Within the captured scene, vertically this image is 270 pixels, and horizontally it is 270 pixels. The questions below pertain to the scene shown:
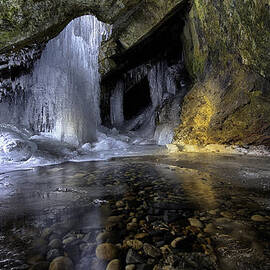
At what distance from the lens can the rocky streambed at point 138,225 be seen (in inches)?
38.3

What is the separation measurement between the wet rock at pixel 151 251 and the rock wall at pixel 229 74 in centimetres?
385

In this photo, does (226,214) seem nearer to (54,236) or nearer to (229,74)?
(54,236)

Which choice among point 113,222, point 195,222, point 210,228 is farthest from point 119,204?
point 210,228

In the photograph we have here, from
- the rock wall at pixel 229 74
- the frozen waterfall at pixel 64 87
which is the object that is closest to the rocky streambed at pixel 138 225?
the rock wall at pixel 229 74

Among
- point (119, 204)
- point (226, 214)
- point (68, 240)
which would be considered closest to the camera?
point (68, 240)

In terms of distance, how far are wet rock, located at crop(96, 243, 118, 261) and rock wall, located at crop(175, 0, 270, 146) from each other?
3968mm

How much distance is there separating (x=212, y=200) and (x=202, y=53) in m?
5.82

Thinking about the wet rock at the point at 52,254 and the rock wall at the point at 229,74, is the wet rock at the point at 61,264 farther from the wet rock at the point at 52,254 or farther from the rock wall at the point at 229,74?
the rock wall at the point at 229,74

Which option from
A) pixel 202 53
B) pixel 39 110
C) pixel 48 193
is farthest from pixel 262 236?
pixel 39 110

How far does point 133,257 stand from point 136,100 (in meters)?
12.6

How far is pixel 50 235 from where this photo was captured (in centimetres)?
121

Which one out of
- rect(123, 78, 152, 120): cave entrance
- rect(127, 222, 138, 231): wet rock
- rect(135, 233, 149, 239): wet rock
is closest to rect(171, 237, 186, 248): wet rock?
rect(135, 233, 149, 239): wet rock

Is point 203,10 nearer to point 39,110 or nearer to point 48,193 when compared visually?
point 48,193

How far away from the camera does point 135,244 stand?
110 cm
